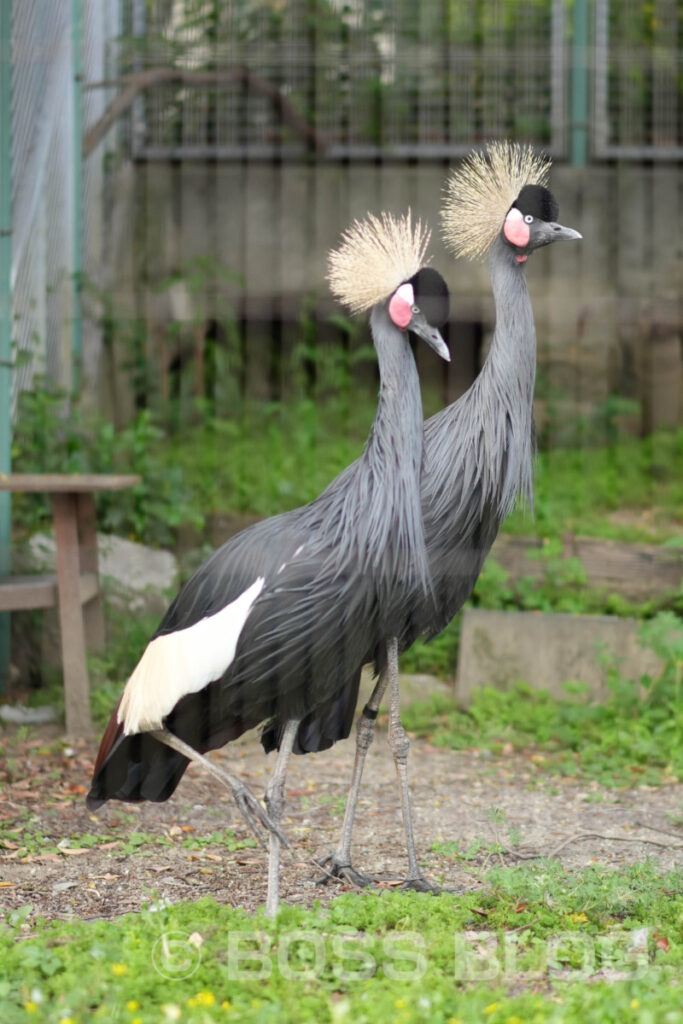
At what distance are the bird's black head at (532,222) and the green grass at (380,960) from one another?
171 centimetres

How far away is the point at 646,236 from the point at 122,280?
10.0 feet

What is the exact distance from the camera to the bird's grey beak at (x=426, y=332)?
11.4 feet

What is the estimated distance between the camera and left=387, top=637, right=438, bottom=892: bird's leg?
359 cm

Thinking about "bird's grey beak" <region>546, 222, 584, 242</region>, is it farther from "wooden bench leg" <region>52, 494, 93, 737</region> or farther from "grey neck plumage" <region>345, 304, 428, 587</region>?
"wooden bench leg" <region>52, 494, 93, 737</region>

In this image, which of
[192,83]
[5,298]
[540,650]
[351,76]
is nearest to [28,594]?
[5,298]

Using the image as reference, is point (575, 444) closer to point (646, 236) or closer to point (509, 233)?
point (646, 236)

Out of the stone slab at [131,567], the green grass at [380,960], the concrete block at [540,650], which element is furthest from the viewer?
the stone slab at [131,567]

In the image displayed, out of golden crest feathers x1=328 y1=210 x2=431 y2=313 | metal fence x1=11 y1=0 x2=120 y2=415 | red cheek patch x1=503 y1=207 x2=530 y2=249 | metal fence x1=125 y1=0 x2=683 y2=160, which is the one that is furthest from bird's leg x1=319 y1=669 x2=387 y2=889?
metal fence x1=125 y1=0 x2=683 y2=160

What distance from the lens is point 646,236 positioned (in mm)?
7605

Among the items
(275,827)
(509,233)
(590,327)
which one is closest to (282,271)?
(590,327)

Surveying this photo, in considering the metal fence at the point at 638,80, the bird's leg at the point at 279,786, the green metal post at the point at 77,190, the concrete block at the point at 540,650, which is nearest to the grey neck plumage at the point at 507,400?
the bird's leg at the point at 279,786

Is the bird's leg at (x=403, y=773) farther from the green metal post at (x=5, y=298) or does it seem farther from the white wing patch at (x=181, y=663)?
the green metal post at (x=5, y=298)

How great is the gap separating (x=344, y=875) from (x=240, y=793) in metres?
0.47

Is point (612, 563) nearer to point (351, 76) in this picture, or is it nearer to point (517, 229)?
point (517, 229)
